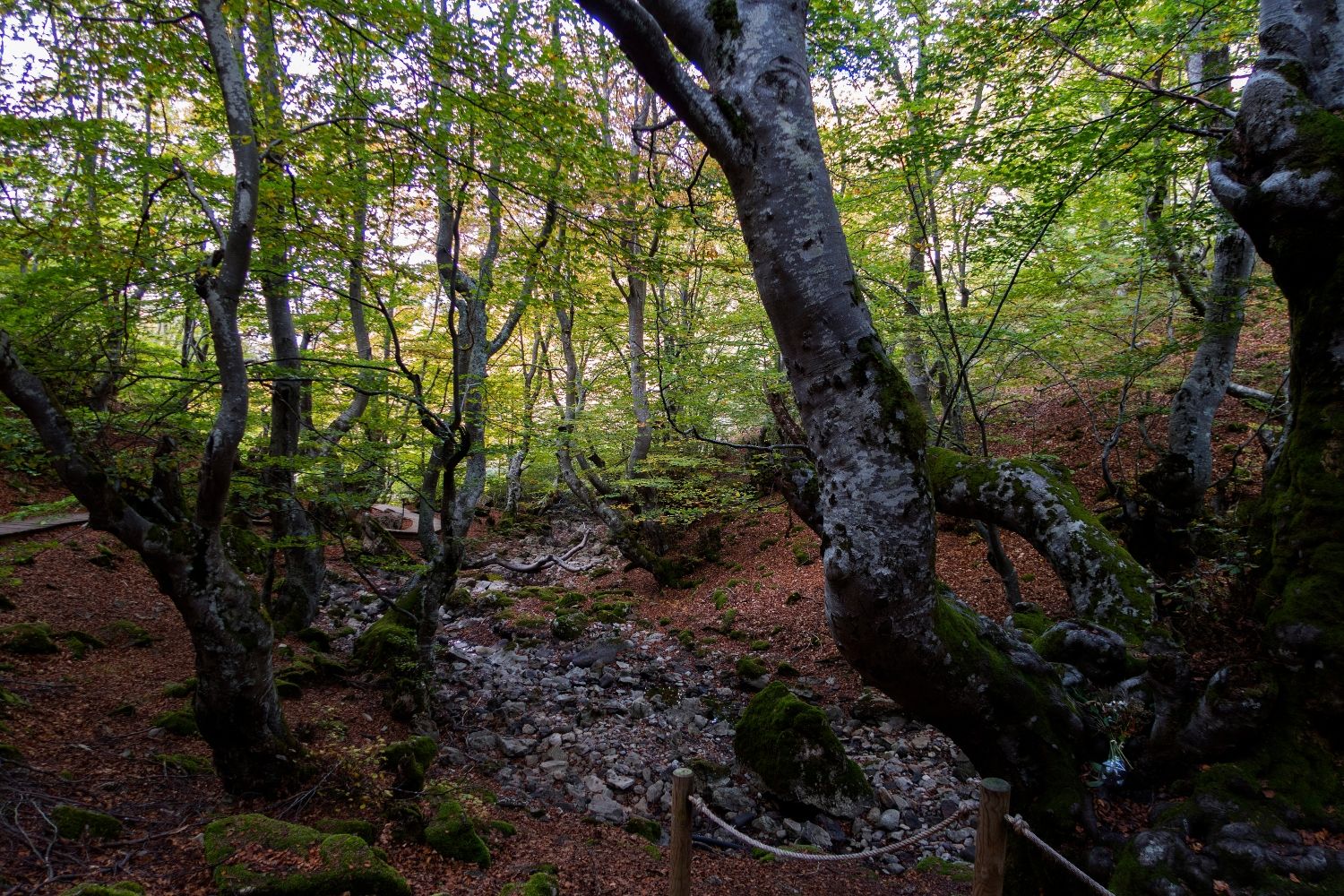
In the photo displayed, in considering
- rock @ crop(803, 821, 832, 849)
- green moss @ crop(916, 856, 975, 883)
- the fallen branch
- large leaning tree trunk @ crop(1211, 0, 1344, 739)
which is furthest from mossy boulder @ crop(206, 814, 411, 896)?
the fallen branch

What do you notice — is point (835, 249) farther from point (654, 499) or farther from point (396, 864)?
point (654, 499)

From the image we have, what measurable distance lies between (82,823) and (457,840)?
2047mm

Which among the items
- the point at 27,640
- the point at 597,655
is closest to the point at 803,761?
the point at 597,655

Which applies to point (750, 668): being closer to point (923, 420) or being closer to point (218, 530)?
point (923, 420)

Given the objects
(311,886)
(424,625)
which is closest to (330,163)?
(424,625)

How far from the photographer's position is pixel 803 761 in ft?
16.8

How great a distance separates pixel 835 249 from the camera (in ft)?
9.32

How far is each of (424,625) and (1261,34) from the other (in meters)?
8.10

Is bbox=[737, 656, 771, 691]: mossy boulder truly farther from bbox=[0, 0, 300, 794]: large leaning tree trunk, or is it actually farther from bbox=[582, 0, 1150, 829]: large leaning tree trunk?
bbox=[0, 0, 300, 794]: large leaning tree trunk

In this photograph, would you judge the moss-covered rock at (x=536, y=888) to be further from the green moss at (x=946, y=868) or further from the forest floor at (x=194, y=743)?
the green moss at (x=946, y=868)

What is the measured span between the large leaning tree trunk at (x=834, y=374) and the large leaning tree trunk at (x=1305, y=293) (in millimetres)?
1308

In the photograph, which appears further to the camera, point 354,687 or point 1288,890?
point 354,687

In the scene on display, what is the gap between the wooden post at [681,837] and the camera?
2955 mm

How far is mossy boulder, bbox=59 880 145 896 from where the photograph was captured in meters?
2.46
